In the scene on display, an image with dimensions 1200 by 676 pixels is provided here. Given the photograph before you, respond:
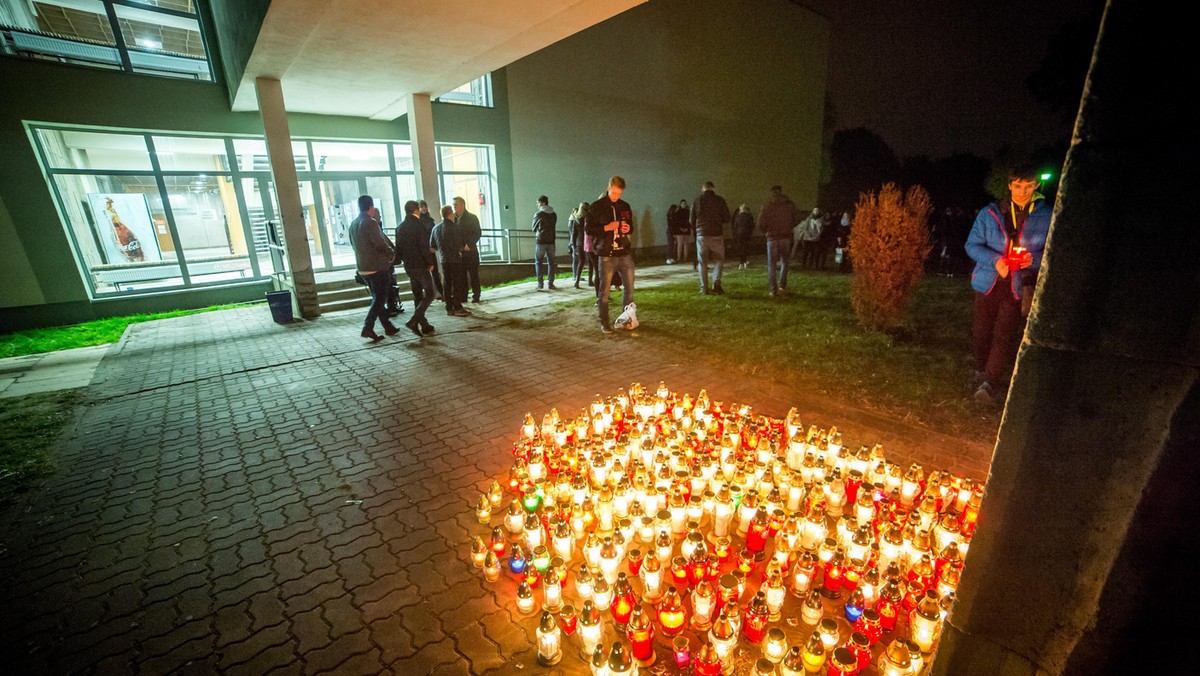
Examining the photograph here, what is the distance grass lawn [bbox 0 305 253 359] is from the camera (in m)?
8.62

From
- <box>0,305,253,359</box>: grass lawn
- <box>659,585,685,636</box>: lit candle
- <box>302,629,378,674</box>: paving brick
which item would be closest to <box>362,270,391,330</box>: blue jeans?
<box>0,305,253,359</box>: grass lawn

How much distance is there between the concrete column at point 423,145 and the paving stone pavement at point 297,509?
5.90 metres

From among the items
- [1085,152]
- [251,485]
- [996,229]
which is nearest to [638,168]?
[996,229]

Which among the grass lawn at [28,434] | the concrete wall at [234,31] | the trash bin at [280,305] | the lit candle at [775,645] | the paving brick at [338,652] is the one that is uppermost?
the concrete wall at [234,31]

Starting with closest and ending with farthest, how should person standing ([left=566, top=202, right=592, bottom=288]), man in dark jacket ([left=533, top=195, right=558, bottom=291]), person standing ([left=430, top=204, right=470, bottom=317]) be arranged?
person standing ([left=430, top=204, right=470, bottom=317])
man in dark jacket ([left=533, top=195, right=558, bottom=291])
person standing ([left=566, top=202, right=592, bottom=288])

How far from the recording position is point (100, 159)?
1076 cm

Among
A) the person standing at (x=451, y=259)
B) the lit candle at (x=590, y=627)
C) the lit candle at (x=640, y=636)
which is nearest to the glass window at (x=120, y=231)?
the person standing at (x=451, y=259)

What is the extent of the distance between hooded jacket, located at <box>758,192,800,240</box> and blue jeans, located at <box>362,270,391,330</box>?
7302 mm

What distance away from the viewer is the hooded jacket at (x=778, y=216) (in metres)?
9.55

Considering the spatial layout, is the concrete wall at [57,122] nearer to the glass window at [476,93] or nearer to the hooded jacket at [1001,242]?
the glass window at [476,93]

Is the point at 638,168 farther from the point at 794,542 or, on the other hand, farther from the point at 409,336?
the point at 794,542

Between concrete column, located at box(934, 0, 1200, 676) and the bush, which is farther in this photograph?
the bush

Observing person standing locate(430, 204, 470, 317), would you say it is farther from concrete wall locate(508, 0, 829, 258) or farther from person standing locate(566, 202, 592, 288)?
concrete wall locate(508, 0, 829, 258)

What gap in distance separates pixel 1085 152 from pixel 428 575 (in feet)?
11.4
